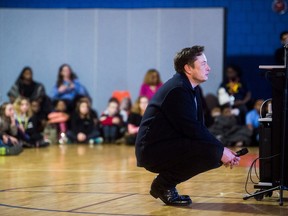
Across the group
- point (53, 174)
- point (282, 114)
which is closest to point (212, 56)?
point (53, 174)

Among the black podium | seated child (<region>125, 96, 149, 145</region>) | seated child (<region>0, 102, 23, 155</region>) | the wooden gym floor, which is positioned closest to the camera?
the wooden gym floor

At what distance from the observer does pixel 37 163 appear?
878 cm

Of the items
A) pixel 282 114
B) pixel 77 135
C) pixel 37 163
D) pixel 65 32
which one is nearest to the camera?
pixel 282 114

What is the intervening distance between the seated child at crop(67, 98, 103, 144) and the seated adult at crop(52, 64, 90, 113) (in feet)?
1.07

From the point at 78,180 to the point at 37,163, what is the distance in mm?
2236

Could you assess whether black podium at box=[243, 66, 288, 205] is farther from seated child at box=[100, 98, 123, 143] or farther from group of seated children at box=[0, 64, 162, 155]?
seated child at box=[100, 98, 123, 143]

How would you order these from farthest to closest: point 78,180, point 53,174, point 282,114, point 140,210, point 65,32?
point 65,32
point 53,174
point 78,180
point 282,114
point 140,210

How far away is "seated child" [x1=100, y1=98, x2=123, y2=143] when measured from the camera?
13945 millimetres

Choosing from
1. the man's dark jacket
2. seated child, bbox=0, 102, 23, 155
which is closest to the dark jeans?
the man's dark jacket

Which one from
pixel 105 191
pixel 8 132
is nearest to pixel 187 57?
pixel 105 191

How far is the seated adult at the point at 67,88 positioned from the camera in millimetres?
14227

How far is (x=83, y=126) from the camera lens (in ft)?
45.4

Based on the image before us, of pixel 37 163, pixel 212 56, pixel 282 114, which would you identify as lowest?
pixel 37 163

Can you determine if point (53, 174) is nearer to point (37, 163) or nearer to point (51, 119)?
point (37, 163)
